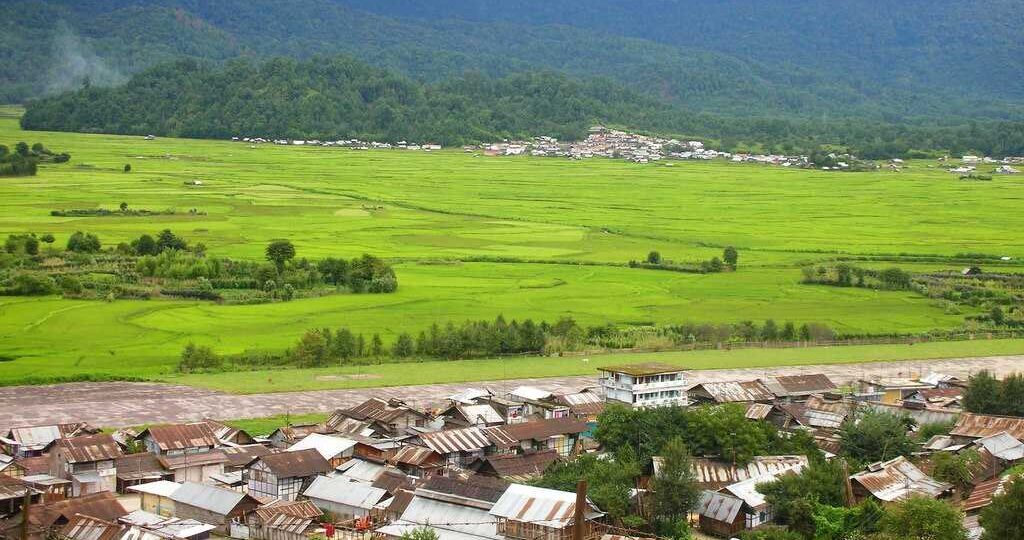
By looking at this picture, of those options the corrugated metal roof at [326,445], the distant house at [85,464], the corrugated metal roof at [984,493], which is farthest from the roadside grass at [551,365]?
the corrugated metal roof at [984,493]

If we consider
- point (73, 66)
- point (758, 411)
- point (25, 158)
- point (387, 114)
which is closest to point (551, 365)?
point (758, 411)

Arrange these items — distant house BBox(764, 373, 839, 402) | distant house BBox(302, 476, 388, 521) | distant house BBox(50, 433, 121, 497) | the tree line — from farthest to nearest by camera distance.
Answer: the tree line, distant house BBox(764, 373, 839, 402), distant house BBox(50, 433, 121, 497), distant house BBox(302, 476, 388, 521)

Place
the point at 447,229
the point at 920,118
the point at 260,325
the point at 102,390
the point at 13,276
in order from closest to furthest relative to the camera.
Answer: the point at 102,390 < the point at 260,325 < the point at 13,276 < the point at 447,229 < the point at 920,118

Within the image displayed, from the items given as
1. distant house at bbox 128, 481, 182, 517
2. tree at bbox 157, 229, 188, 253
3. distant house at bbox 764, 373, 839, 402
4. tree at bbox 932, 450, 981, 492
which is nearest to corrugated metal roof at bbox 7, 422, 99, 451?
distant house at bbox 128, 481, 182, 517

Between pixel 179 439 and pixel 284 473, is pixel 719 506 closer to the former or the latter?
pixel 284 473

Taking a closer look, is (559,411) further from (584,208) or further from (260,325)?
(584,208)

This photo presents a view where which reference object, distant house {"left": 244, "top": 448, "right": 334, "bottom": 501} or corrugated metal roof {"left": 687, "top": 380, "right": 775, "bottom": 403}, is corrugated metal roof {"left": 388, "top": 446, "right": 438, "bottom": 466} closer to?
distant house {"left": 244, "top": 448, "right": 334, "bottom": 501}

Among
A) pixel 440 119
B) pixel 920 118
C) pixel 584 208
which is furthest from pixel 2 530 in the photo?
pixel 920 118
